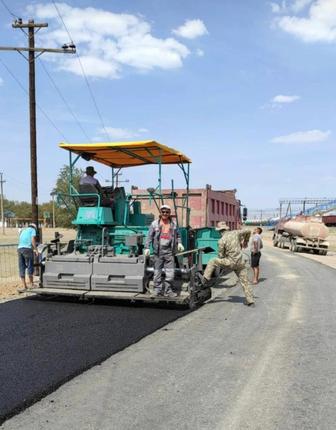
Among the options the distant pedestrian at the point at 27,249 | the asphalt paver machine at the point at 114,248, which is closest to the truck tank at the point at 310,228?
the asphalt paver machine at the point at 114,248

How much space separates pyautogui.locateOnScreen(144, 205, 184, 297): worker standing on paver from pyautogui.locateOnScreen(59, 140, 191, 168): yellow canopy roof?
1204mm

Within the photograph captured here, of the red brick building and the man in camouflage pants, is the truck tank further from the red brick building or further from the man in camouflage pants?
the man in camouflage pants

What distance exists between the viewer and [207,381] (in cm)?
407

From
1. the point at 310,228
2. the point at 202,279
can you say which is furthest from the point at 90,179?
the point at 310,228

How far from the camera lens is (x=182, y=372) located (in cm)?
430

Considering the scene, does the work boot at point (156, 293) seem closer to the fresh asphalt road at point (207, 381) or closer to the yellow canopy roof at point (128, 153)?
the fresh asphalt road at point (207, 381)

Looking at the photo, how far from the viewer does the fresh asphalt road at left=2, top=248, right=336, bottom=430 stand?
10.9 ft

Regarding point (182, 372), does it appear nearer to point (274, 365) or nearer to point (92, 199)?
point (274, 365)

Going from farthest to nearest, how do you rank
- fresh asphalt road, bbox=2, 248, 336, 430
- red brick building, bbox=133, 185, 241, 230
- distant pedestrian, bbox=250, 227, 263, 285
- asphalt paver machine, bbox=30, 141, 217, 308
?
red brick building, bbox=133, 185, 241, 230 → distant pedestrian, bbox=250, 227, 263, 285 → asphalt paver machine, bbox=30, 141, 217, 308 → fresh asphalt road, bbox=2, 248, 336, 430

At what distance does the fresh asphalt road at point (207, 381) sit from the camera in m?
3.31

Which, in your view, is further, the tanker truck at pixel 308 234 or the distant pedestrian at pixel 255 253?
the tanker truck at pixel 308 234

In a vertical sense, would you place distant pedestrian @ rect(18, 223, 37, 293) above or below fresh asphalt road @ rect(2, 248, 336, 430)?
above

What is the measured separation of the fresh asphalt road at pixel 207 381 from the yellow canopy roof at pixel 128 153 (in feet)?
9.30

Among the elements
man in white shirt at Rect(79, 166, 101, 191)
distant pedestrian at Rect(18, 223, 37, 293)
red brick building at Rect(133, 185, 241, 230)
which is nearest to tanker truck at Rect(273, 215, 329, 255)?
red brick building at Rect(133, 185, 241, 230)
